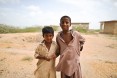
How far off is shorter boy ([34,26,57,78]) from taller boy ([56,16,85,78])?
15cm

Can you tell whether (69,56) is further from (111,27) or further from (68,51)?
(111,27)

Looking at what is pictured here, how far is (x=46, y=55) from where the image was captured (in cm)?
333

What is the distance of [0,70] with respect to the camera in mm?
6480

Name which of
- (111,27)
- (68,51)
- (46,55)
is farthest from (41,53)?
(111,27)

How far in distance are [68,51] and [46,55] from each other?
15.8 inches

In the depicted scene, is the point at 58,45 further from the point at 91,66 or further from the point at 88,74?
the point at 91,66

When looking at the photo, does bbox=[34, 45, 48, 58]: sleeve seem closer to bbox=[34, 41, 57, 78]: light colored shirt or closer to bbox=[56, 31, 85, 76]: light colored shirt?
bbox=[34, 41, 57, 78]: light colored shirt

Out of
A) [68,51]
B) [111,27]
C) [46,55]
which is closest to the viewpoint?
[68,51]

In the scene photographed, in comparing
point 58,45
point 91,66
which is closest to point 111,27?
point 91,66

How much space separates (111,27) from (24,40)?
16.9m

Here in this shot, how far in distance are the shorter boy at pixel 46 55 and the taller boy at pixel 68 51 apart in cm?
15

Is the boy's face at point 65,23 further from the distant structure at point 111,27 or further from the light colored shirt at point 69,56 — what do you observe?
the distant structure at point 111,27

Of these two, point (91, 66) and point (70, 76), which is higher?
point (70, 76)

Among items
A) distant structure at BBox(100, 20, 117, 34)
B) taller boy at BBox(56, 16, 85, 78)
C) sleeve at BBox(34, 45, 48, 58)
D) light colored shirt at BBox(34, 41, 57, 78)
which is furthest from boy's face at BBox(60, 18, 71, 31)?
distant structure at BBox(100, 20, 117, 34)
